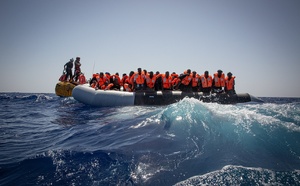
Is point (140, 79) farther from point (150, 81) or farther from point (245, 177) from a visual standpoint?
point (245, 177)

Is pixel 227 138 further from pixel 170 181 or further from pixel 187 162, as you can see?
pixel 170 181

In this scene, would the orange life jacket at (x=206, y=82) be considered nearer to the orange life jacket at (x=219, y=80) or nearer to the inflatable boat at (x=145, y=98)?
the orange life jacket at (x=219, y=80)

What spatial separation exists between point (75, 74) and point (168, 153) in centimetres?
1436

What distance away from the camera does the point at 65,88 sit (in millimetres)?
15586

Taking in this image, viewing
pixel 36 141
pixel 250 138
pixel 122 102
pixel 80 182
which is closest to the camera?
pixel 80 182

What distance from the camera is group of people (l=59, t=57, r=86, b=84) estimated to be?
15242mm

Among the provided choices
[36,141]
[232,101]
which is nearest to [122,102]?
[36,141]

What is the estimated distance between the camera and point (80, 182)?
7.90 ft

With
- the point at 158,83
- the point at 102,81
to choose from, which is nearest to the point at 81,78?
the point at 102,81

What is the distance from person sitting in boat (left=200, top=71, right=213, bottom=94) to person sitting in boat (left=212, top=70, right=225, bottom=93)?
278mm

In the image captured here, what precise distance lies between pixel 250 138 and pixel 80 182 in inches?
124

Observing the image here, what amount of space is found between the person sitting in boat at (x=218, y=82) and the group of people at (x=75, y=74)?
10.7m

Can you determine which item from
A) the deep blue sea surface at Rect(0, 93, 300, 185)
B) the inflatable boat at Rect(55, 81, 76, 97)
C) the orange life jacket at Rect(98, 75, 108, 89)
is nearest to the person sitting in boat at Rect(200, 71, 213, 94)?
the deep blue sea surface at Rect(0, 93, 300, 185)

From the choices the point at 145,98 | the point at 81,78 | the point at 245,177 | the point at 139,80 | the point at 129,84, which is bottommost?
the point at 245,177
